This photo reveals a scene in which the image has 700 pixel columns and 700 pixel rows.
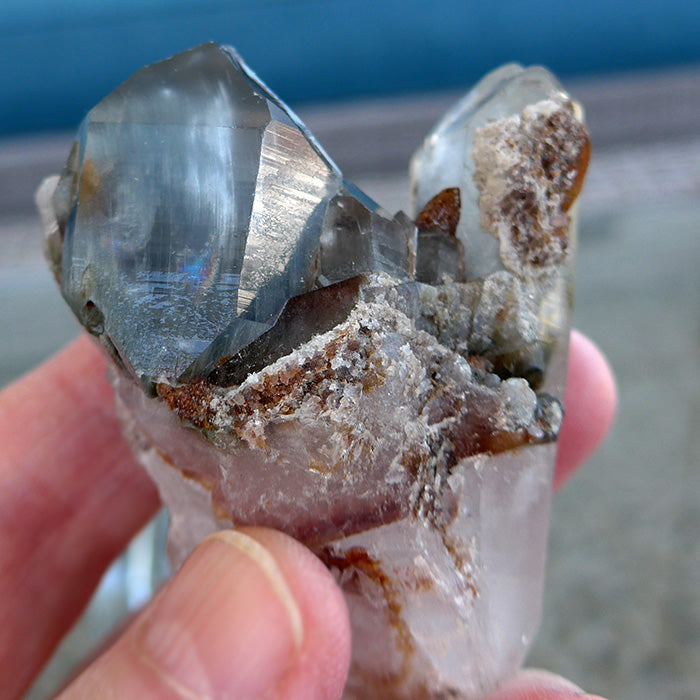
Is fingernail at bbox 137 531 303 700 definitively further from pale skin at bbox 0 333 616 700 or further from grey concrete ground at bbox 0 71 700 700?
grey concrete ground at bbox 0 71 700 700

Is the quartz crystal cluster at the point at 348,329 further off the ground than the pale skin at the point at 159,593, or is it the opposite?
the quartz crystal cluster at the point at 348,329

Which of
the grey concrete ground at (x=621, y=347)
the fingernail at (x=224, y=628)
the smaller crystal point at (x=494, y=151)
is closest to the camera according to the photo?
the fingernail at (x=224, y=628)

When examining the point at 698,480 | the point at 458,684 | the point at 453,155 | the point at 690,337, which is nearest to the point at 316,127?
the point at 690,337

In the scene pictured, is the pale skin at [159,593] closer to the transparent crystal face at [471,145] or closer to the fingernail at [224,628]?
the fingernail at [224,628]

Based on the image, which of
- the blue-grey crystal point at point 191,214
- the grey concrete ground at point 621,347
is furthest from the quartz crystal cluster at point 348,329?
the grey concrete ground at point 621,347

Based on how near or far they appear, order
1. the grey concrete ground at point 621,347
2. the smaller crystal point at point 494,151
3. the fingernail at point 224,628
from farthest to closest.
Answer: the grey concrete ground at point 621,347, the smaller crystal point at point 494,151, the fingernail at point 224,628

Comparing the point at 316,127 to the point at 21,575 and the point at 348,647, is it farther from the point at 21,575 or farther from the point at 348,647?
the point at 348,647

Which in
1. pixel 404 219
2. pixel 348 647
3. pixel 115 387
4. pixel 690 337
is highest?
pixel 404 219

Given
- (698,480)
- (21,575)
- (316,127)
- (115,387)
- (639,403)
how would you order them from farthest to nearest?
(316,127) → (639,403) → (698,480) → (21,575) → (115,387)
